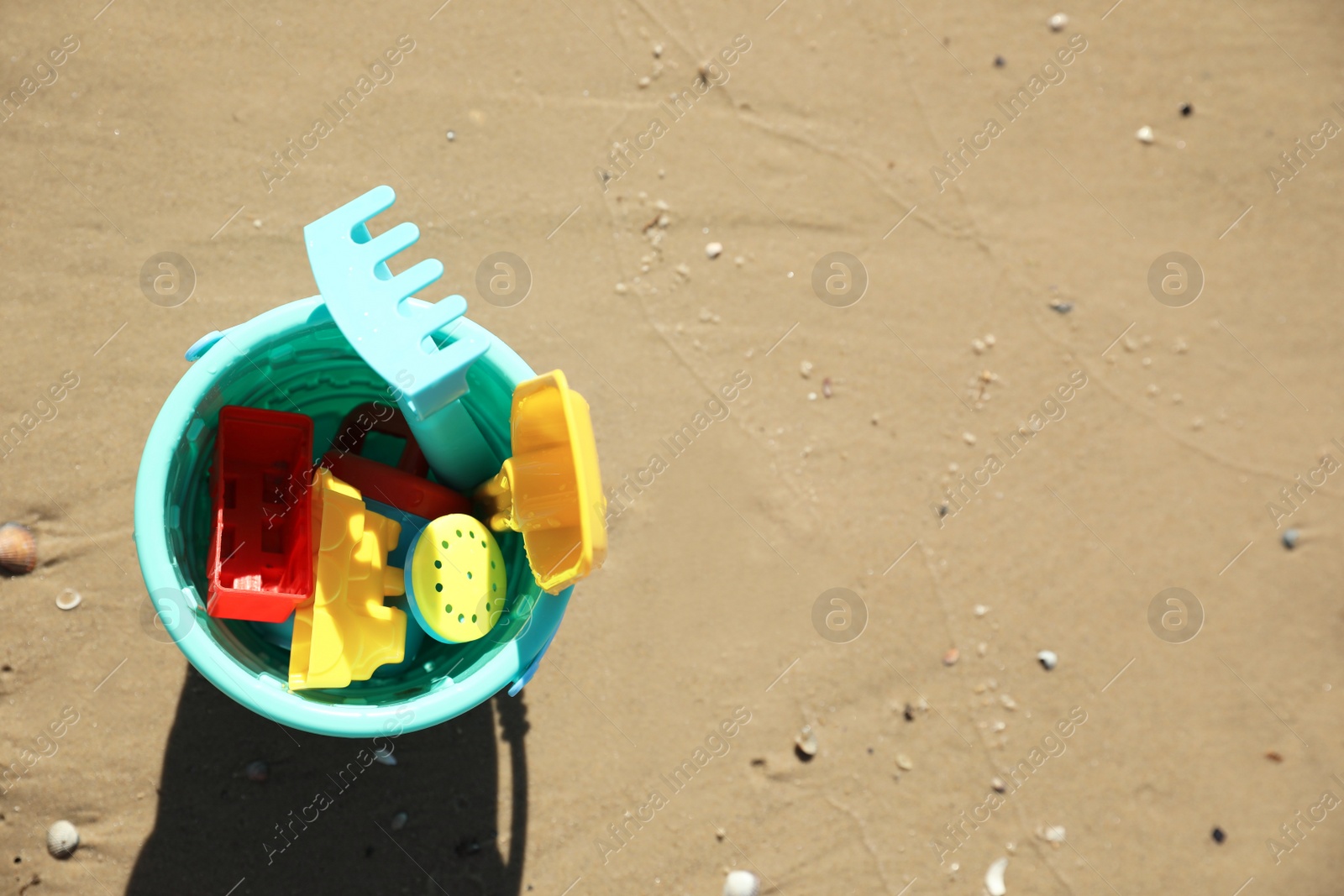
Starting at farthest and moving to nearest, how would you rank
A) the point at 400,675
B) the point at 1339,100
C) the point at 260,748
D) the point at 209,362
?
the point at 1339,100, the point at 260,748, the point at 400,675, the point at 209,362

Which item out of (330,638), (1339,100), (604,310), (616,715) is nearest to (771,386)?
(604,310)

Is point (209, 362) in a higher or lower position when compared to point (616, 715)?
higher

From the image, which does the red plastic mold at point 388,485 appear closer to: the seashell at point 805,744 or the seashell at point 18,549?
the seashell at point 18,549

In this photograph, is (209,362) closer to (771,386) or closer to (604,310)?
(604,310)

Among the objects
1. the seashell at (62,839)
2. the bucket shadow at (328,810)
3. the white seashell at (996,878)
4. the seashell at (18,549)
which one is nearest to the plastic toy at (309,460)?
the bucket shadow at (328,810)

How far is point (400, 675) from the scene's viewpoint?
66.7 inches

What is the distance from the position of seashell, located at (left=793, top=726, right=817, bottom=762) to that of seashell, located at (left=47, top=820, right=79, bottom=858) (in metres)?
1.58

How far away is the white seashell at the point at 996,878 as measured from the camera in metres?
2.24

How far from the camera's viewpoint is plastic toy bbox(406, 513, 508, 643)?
1518 mm

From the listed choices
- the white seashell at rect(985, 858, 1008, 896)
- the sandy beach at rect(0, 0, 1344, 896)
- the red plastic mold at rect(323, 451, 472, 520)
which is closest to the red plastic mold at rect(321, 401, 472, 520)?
the red plastic mold at rect(323, 451, 472, 520)

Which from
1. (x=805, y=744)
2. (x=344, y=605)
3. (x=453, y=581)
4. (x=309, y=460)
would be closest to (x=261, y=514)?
(x=309, y=460)

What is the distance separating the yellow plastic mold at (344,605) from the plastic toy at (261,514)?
35mm

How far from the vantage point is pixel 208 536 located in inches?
66.5

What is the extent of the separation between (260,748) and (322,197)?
4.10 ft
